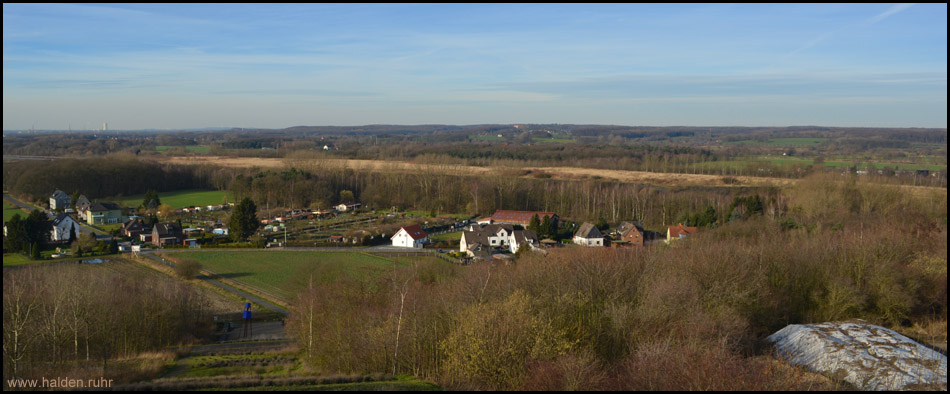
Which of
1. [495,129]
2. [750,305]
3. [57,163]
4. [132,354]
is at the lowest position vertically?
[132,354]

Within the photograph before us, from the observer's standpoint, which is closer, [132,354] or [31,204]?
[132,354]

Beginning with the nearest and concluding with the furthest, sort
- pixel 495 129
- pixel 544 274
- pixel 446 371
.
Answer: pixel 446 371
pixel 544 274
pixel 495 129

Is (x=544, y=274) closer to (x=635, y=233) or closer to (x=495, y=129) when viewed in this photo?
(x=635, y=233)

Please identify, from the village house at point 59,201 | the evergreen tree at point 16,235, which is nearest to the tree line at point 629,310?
the evergreen tree at point 16,235

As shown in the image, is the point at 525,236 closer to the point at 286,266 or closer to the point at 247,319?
the point at 286,266

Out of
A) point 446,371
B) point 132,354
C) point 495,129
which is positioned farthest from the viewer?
point 495,129

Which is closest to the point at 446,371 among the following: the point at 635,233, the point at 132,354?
the point at 132,354

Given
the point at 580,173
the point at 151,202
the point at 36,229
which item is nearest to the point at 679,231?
the point at 580,173
